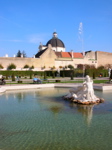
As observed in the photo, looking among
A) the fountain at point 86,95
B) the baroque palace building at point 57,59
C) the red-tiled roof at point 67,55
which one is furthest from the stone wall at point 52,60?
the fountain at point 86,95

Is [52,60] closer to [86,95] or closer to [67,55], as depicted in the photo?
[67,55]

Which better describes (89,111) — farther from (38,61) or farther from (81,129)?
(38,61)

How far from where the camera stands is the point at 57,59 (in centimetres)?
5759

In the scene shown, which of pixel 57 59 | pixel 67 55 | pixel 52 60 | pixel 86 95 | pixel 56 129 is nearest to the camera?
pixel 56 129

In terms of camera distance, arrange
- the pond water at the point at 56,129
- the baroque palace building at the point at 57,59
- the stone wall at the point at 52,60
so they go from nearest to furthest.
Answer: the pond water at the point at 56,129 → the stone wall at the point at 52,60 → the baroque palace building at the point at 57,59

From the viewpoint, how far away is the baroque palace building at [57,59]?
49.2m

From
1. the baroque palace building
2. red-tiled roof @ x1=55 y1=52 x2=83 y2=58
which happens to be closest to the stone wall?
the baroque palace building

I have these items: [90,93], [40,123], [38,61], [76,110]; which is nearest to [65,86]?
[90,93]

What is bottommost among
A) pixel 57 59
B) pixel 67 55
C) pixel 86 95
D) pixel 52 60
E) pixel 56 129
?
pixel 56 129

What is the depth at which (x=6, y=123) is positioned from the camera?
581 cm

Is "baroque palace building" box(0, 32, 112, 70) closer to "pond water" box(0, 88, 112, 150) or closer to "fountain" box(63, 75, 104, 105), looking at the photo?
"fountain" box(63, 75, 104, 105)

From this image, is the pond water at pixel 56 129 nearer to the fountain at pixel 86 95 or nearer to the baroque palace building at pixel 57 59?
the fountain at pixel 86 95

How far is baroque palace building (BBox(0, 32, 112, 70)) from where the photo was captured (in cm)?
4916

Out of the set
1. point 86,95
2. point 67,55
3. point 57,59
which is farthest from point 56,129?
point 67,55
